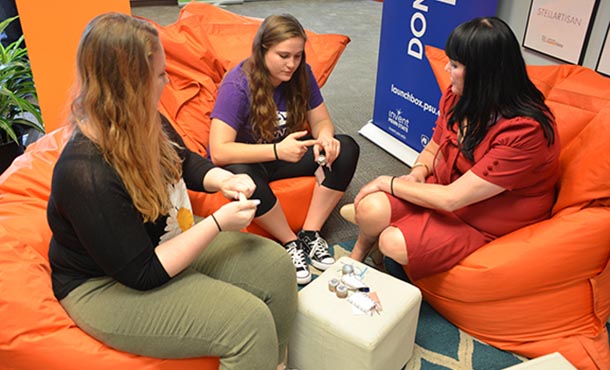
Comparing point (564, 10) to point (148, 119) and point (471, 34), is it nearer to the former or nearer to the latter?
point (471, 34)

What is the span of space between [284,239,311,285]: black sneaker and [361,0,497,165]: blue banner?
1.17m

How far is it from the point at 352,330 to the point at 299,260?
0.65 m

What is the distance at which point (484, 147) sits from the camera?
1.64 m

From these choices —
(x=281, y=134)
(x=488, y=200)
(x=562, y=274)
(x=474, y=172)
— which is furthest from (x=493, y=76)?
(x=281, y=134)

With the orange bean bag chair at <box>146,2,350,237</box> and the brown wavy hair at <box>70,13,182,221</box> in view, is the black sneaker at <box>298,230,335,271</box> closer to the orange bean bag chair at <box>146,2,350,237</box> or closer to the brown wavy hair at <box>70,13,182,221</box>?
the orange bean bag chair at <box>146,2,350,237</box>

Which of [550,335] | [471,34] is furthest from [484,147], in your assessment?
[550,335]

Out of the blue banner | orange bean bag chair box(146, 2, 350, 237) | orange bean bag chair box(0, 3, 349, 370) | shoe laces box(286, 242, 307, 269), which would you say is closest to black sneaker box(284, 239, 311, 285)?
shoe laces box(286, 242, 307, 269)

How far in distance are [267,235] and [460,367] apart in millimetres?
912

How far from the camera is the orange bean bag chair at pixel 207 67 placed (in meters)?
2.19

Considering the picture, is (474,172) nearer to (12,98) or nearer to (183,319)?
(183,319)

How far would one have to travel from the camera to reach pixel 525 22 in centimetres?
230

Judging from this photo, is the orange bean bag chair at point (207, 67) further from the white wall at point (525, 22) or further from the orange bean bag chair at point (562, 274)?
the white wall at point (525, 22)

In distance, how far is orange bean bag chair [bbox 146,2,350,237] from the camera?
2.19 m

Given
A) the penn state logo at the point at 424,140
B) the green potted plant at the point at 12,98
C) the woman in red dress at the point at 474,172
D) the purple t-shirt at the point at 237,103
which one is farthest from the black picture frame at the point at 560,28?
the green potted plant at the point at 12,98
